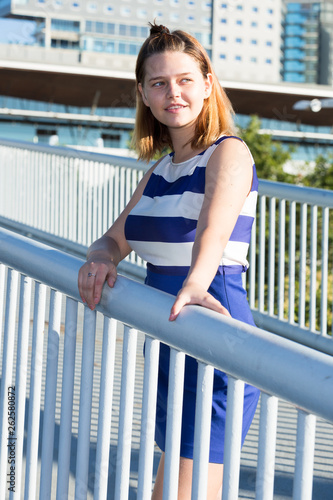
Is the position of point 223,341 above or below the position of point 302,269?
below

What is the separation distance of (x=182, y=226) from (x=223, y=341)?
516 millimetres

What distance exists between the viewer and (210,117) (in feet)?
5.52

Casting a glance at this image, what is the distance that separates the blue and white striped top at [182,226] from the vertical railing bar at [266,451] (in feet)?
1.71

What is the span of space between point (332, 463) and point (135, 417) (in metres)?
0.87

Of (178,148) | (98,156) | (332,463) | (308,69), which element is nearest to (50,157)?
(98,156)

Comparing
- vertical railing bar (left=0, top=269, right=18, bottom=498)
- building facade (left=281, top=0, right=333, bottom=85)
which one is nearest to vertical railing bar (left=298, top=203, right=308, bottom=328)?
vertical railing bar (left=0, top=269, right=18, bottom=498)

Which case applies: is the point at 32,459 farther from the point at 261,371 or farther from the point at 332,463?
the point at 332,463

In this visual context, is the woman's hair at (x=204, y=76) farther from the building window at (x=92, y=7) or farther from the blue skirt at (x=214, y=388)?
the building window at (x=92, y=7)

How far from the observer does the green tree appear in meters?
11.2

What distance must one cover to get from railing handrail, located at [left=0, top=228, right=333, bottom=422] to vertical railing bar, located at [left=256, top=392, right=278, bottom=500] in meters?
0.06

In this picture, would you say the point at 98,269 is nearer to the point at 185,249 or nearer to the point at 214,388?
the point at 185,249

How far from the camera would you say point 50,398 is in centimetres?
159

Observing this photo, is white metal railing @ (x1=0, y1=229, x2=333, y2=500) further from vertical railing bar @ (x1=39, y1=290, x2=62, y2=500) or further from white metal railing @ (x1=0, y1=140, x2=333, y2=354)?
white metal railing @ (x1=0, y1=140, x2=333, y2=354)

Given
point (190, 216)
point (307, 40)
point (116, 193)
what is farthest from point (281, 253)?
point (307, 40)
